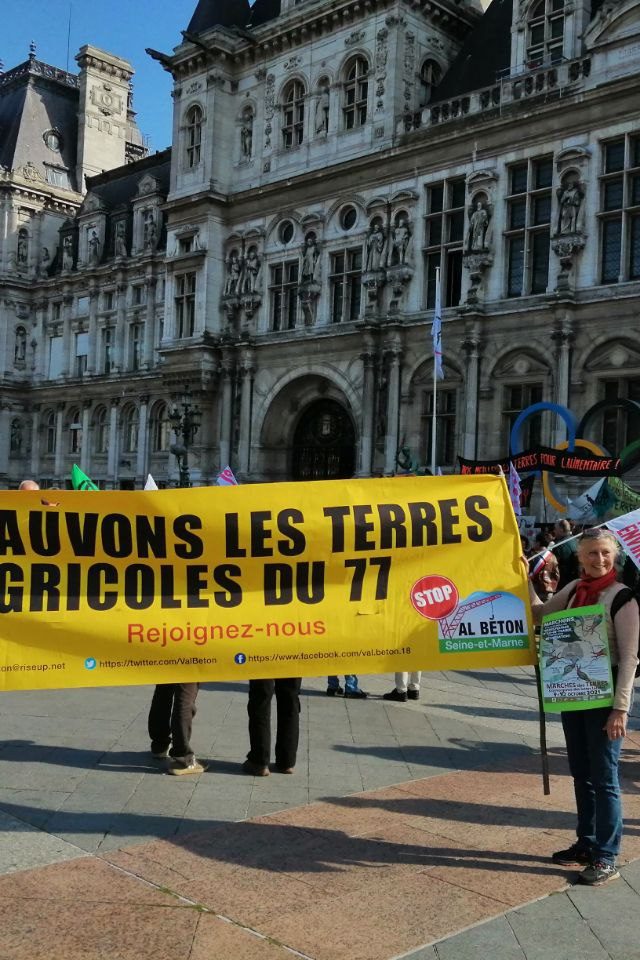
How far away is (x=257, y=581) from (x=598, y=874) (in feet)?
9.53

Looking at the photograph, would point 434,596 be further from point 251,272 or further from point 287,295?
point 251,272

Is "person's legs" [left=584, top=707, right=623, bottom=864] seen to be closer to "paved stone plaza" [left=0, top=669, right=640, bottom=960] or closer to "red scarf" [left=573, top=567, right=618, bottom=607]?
"paved stone plaza" [left=0, top=669, right=640, bottom=960]

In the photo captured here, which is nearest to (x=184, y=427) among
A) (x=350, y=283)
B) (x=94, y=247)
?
(x=350, y=283)

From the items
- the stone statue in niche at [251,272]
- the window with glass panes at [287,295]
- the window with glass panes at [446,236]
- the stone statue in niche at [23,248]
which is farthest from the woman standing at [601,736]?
the stone statue in niche at [23,248]

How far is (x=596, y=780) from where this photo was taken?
240 inches

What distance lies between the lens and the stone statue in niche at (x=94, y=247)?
48000mm

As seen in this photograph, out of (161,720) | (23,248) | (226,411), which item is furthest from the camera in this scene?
(23,248)

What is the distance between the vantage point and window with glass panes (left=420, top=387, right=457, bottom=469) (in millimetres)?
28391

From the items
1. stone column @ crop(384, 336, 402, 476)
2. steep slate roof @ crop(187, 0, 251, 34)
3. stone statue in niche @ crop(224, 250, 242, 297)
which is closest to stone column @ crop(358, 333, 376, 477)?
stone column @ crop(384, 336, 402, 476)

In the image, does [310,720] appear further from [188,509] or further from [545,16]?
[545,16]

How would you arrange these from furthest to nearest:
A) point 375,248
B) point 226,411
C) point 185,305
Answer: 1. point 185,305
2. point 226,411
3. point 375,248

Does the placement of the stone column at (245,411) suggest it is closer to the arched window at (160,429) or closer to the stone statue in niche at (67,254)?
the arched window at (160,429)

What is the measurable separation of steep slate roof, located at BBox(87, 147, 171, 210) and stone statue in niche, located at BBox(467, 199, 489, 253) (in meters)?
22.1

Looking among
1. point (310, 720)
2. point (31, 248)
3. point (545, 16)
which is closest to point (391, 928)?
point (310, 720)
